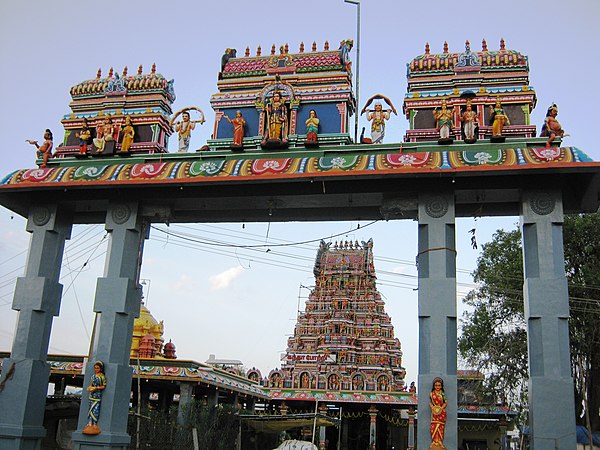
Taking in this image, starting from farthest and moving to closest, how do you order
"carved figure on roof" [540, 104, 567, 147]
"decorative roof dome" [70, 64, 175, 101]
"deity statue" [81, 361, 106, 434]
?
1. "decorative roof dome" [70, 64, 175, 101]
2. "deity statue" [81, 361, 106, 434]
3. "carved figure on roof" [540, 104, 567, 147]

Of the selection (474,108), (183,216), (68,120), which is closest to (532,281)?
(474,108)

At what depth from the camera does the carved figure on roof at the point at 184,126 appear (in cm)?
1494

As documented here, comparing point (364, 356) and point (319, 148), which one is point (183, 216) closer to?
point (319, 148)

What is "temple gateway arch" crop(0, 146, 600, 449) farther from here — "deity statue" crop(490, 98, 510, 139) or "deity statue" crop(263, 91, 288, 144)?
"deity statue" crop(490, 98, 510, 139)

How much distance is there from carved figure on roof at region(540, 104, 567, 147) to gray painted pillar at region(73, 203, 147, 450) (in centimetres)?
880

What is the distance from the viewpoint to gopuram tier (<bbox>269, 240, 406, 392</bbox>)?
33.4 m

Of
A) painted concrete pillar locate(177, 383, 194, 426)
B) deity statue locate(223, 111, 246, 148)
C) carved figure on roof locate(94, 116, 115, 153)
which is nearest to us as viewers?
deity statue locate(223, 111, 246, 148)

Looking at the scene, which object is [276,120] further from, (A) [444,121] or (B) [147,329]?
(B) [147,329]

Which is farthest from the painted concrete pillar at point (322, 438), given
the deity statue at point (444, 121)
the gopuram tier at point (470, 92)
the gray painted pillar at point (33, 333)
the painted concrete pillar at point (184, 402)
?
the deity statue at point (444, 121)

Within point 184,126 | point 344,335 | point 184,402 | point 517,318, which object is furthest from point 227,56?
point 344,335

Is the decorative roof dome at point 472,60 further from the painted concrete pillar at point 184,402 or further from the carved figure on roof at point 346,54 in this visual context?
the painted concrete pillar at point 184,402

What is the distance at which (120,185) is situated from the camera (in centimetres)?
1341

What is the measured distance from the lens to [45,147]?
15.1m

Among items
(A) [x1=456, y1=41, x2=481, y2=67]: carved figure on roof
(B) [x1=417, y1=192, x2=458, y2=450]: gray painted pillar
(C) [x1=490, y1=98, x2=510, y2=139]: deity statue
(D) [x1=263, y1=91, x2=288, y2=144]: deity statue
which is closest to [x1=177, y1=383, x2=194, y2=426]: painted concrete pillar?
(D) [x1=263, y1=91, x2=288, y2=144]: deity statue
